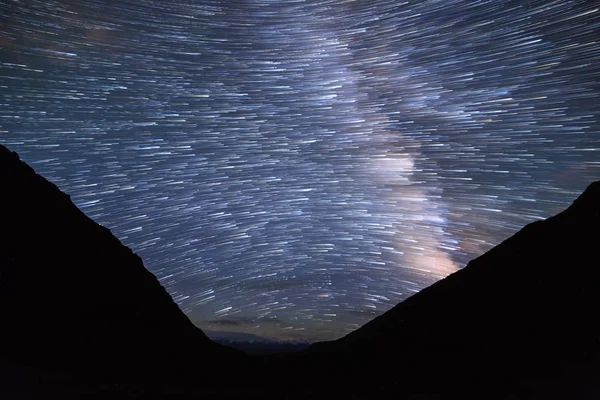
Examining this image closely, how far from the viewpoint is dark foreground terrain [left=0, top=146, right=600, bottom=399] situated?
51.8 ft

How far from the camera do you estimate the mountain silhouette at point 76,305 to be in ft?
56.6

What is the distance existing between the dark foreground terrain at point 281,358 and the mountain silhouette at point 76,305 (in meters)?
0.09

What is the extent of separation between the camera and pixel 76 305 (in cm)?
2338

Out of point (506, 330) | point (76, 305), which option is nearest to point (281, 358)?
point (506, 330)

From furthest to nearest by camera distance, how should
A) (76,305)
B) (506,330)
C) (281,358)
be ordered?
1. (281,358)
2. (506,330)
3. (76,305)

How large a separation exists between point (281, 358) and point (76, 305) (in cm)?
1372

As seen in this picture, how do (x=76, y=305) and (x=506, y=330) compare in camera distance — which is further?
(x=506, y=330)

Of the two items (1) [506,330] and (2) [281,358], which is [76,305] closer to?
(2) [281,358]

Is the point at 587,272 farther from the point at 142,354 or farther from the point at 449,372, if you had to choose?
the point at 142,354

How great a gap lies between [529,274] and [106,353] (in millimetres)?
25118

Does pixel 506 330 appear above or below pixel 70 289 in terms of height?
below

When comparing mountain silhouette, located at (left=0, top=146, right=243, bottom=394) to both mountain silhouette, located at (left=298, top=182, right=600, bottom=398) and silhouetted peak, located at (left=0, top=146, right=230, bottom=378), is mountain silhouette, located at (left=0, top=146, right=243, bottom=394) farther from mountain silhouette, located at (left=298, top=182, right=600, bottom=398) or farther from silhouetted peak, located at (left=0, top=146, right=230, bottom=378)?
mountain silhouette, located at (left=298, top=182, right=600, bottom=398)

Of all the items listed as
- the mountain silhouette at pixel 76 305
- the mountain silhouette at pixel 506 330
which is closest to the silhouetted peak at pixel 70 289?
the mountain silhouette at pixel 76 305

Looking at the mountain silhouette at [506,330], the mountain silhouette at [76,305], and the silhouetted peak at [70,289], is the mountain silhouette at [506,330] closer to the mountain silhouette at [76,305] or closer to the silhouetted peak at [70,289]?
the mountain silhouette at [76,305]
